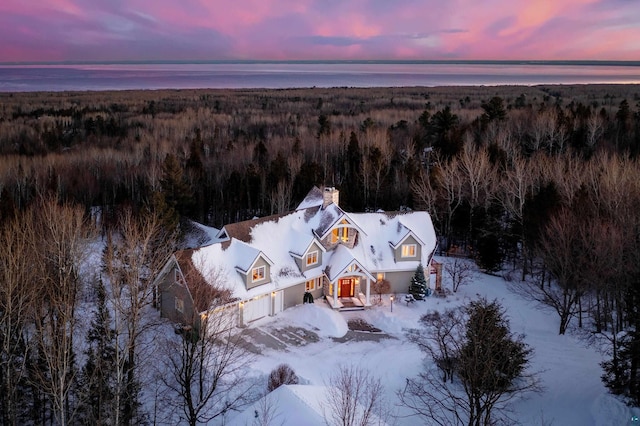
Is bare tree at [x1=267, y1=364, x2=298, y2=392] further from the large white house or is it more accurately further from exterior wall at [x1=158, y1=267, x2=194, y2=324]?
exterior wall at [x1=158, y1=267, x2=194, y2=324]

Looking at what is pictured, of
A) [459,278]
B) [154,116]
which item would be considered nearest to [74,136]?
[154,116]

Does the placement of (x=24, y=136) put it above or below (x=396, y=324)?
above

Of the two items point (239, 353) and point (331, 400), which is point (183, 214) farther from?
point (331, 400)

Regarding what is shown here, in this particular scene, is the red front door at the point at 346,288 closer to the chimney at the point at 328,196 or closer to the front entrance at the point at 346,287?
the front entrance at the point at 346,287

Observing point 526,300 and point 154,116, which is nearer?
point 526,300

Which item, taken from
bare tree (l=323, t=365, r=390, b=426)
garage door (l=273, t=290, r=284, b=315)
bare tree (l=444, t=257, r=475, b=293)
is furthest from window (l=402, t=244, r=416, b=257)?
bare tree (l=323, t=365, r=390, b=426)
